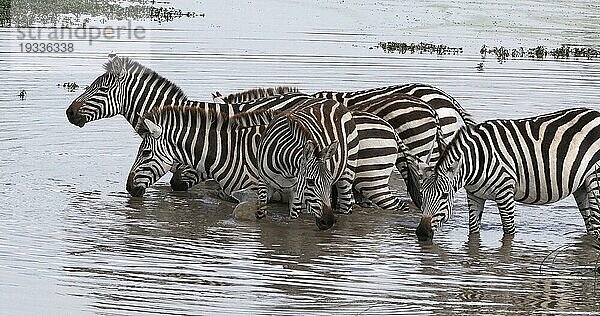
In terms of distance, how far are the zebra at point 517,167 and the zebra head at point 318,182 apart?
0.93 m

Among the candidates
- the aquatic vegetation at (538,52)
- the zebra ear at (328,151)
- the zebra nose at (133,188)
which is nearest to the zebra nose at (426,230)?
the zebra ear at (328,151)

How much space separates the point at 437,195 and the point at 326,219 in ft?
3.59

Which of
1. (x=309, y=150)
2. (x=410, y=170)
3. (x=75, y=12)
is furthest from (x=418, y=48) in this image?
(x=309, y=150)

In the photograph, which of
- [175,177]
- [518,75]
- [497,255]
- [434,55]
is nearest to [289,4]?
[434,55]

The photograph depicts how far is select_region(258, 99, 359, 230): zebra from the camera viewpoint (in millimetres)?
10906

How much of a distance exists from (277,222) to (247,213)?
0.32 meters

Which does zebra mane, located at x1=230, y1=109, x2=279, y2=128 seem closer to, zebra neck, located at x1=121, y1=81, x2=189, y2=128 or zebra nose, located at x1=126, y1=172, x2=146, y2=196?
zebra nose, located at x1=126, y1=172, x2=146, y2=196

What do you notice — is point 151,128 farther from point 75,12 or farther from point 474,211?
point 75,12

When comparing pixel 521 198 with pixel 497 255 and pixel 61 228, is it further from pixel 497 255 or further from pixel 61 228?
pixel 61 228

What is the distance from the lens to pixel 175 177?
1301 cm

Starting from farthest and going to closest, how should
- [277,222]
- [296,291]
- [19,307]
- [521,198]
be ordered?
[277,222], [521,198], [296,291], [19,307]

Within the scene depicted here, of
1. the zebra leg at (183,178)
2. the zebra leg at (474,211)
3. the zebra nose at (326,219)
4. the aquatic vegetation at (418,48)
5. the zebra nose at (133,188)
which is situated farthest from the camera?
the aquatic vegetation at (418,48)

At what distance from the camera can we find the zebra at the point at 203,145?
12094 mm

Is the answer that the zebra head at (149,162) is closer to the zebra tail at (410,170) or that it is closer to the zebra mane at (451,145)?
the zebra tail at (410,170)
